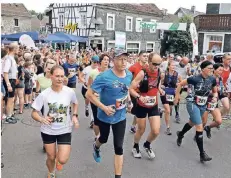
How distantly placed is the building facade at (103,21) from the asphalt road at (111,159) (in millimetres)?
24921

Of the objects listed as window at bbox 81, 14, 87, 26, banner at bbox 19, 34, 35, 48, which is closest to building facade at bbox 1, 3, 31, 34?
window at bbox 81, 14, 87, 26

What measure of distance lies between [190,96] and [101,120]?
6.01 feet

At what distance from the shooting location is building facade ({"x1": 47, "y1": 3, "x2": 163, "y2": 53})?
30641 millimetres

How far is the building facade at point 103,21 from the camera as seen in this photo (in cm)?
3064

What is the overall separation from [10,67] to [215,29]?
1721 cm

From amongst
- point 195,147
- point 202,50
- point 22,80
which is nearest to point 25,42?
point 22,80

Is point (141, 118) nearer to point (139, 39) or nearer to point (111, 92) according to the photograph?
point (111, 92)

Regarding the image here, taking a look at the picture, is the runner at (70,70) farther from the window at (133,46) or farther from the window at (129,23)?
the window at (133,46)

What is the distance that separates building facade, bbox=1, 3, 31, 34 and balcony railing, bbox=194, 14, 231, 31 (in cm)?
2600

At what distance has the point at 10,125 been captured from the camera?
6.97 metres

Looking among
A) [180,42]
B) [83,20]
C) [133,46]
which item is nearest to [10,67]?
[83,20]

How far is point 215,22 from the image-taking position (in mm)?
20953

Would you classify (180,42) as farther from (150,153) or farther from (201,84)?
(150,153)

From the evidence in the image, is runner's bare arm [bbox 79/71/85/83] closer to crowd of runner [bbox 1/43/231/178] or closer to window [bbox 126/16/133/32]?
crowd of runner [bbox 1/43/231/178]
